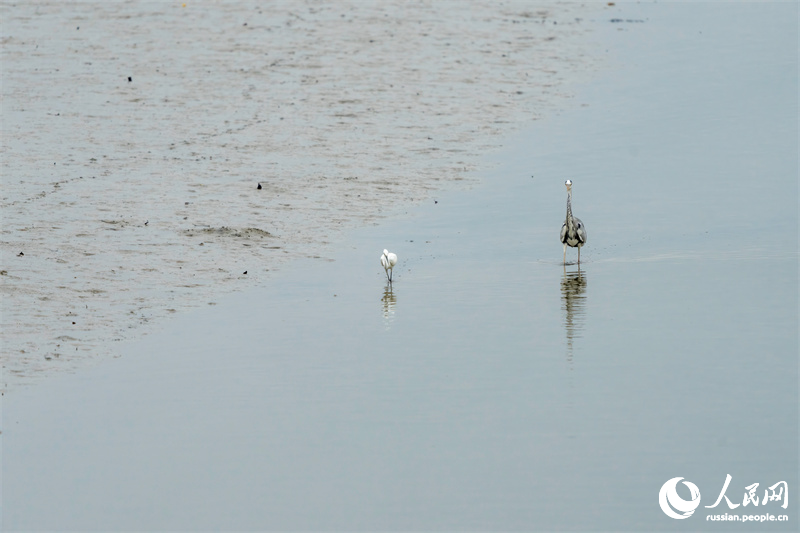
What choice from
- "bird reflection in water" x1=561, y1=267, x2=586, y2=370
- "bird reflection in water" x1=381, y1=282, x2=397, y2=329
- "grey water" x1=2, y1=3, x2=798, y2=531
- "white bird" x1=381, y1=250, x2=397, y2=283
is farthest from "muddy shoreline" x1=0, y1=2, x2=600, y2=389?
"bird reflection in water" x1=561, y1=267, x2=586, y2=370

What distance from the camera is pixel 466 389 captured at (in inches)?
401

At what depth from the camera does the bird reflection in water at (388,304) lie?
41.2 feet

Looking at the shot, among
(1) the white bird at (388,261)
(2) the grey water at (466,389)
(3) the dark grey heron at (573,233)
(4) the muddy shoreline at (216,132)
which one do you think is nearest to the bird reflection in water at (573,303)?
(2) the grey water at (466,389)

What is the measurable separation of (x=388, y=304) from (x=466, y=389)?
10.5 feet

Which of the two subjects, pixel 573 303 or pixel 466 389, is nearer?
pixel 466 389

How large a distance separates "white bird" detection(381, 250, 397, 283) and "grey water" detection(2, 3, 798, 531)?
0.16m

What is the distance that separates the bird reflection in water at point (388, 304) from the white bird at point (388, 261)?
0.70ft

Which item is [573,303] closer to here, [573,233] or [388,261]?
[573,233]

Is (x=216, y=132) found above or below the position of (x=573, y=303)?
above

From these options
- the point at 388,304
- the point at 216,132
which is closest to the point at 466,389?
the point at 388,304

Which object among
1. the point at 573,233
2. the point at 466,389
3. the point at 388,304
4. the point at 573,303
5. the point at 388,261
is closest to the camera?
the point at 466,389

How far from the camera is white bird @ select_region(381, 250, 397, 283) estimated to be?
14125mm

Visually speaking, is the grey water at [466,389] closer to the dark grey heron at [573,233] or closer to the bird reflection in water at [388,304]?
the bird reflection in water at [388,304]

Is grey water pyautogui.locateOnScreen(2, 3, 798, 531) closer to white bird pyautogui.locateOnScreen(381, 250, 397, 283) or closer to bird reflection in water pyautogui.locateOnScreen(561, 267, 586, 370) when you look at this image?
bird reflection in water pyautogui.locateOnScreen(561, 267, 586, 370)
